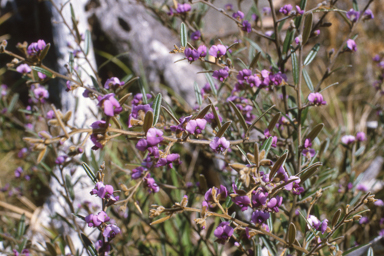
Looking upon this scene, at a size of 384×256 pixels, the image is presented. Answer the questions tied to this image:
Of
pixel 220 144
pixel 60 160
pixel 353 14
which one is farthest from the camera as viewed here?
pixel 60 160

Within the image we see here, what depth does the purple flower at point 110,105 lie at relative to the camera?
0.49 m

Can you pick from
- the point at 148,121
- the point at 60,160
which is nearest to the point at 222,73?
the point at 148,121

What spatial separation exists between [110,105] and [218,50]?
343 mm

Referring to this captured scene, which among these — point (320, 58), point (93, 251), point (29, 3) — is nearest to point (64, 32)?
point (29, 3)

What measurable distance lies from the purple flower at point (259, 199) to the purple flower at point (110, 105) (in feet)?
1.03

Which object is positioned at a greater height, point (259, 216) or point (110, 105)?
point (110, 105)

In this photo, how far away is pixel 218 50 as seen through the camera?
28.5 inches

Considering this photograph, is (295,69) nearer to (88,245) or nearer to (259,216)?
(259,216)

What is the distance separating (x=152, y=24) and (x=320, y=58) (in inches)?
71.5

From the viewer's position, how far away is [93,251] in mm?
729

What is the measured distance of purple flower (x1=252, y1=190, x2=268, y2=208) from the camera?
57cm

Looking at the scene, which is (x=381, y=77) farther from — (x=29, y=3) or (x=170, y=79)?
(x=29, y=3)

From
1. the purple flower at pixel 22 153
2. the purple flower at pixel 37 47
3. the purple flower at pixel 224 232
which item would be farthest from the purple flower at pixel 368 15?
the purple flower at pixel 22 153

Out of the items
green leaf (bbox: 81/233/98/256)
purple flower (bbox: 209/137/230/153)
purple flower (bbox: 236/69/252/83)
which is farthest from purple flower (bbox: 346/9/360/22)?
green leaf (bbox: 81/233/98/256)
